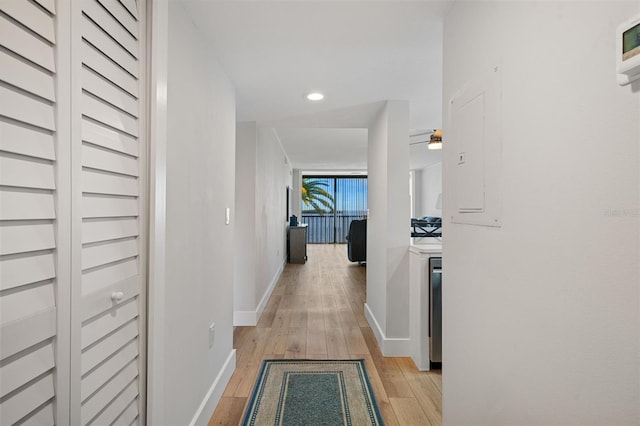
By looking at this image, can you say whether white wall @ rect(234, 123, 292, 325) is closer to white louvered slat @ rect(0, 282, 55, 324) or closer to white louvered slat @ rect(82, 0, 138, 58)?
white louvered slat @ rect(82, 0, 138, 58)

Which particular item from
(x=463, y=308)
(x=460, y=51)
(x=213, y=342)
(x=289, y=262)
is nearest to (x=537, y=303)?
(x=463, y=308)

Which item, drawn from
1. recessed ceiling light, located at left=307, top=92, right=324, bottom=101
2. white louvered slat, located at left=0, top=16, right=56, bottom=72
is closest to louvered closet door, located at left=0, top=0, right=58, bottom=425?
white louvered slat, located at left=0, top=16, right=56, bottom=72

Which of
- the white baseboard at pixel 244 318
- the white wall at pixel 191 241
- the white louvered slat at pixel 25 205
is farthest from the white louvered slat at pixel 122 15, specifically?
the white baseboard at pixel 244 318

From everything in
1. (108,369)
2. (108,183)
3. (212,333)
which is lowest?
(212,333)

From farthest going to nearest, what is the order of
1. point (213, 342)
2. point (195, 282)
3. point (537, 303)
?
point (213, 342)
point (195, 282)
point (537, 303)

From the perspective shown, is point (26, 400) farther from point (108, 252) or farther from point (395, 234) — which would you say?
point (395, 234)

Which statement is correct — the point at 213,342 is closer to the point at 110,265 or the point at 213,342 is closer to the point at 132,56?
the point at 110,265

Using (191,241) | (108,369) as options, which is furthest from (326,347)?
(108,369)

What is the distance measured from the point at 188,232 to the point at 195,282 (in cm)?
29

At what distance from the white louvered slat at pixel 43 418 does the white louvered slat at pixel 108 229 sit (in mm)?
390

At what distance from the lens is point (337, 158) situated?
8375 mm

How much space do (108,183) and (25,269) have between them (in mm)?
390

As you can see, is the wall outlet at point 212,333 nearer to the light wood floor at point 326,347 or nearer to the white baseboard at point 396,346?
the light wood floor at point 326,347

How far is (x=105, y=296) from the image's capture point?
1104 mm
